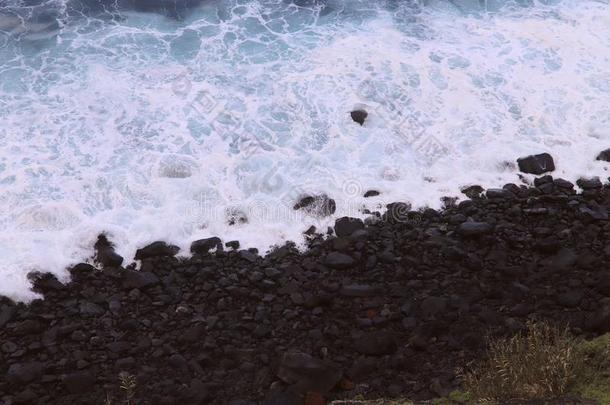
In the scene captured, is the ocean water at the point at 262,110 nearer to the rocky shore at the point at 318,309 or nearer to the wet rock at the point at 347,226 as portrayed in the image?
the wet rock at the point at 347,226

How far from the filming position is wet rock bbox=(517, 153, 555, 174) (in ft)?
39.6

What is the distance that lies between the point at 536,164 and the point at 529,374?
5664 mm

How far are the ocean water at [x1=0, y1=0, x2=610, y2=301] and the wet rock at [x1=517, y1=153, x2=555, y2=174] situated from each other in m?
0.24

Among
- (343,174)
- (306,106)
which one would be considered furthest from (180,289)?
(306,106)

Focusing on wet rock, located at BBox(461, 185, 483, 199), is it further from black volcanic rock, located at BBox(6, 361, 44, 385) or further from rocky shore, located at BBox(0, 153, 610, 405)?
black volcanic rock, located at BBox(6, 361, 44, 385)

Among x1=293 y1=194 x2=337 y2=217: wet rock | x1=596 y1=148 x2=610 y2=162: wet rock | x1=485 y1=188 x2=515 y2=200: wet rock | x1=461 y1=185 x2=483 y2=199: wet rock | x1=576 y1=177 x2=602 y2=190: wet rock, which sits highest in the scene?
x1=596 y1=148 x2=610 y2=162: wet rock

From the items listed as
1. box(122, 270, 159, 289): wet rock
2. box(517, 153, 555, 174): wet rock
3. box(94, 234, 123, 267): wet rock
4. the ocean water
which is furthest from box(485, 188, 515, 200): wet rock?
box(94, 234, 123, 267): wet rock

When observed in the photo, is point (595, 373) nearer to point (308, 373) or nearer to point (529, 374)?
point (529, 374)

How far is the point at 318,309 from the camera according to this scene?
950 centimetres

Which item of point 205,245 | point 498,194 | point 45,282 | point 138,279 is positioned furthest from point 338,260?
point 45,282

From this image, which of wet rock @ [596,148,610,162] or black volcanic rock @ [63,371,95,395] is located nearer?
black volcanic rock @ [63,371,95,395]

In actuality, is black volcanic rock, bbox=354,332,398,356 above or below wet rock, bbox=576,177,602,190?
below

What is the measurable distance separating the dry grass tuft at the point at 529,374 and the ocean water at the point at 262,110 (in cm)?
396

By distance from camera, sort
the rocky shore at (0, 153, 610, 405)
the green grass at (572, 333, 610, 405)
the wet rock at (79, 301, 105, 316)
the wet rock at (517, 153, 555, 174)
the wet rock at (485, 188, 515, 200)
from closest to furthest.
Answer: the green grass at (572, 333, 610, 405) < the rocky shore at (0, 153, 610, 405) < the wet rock at (79, 301, 105, 316) < the wet rock at (485, 188, 515, 200) < the wet rock at (517, 153, 555, 174)
